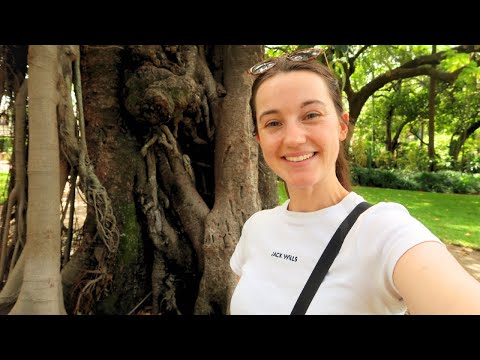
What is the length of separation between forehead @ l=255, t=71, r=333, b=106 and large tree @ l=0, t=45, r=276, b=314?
1695 millimetres

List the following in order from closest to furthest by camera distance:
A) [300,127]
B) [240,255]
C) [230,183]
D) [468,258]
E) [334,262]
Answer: [334,262] < [300,127] < [240,255] < [230,183] < [468,258]

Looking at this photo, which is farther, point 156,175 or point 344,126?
point 156,175

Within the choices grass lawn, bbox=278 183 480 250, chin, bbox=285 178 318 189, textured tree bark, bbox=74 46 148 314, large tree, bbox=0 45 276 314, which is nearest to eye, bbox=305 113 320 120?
chin, bbox=285 178 318 189

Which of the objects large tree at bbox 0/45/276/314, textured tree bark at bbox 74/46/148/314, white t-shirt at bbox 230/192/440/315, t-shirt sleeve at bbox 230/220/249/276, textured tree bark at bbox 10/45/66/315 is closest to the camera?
white t-shirt at bbox 230/192/440/315

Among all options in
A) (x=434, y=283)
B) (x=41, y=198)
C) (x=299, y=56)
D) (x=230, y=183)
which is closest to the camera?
(x=434, y=283)

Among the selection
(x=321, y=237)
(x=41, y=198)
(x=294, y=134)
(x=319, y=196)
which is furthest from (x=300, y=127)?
(x=41, y=198)

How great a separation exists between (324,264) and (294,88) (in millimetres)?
585

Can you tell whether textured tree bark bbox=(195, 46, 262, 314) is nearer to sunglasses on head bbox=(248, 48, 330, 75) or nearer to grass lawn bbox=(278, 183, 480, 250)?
grass lawn bbox=(278, 183, 480, 250)

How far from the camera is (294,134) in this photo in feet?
3.84

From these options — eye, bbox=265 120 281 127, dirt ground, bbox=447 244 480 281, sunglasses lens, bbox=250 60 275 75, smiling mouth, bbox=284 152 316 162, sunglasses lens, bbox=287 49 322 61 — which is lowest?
dirt ground, bbox=447 244 480 281

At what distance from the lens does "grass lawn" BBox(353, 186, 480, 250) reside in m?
6.54

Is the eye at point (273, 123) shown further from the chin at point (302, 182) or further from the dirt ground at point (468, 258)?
the dirt ground at point (468, 258)

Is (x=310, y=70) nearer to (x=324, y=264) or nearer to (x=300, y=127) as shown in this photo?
(x=300, y=127)

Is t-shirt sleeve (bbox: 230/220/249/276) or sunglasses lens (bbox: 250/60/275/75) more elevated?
sunglasses lens (bbox: 250/60/275/75)
